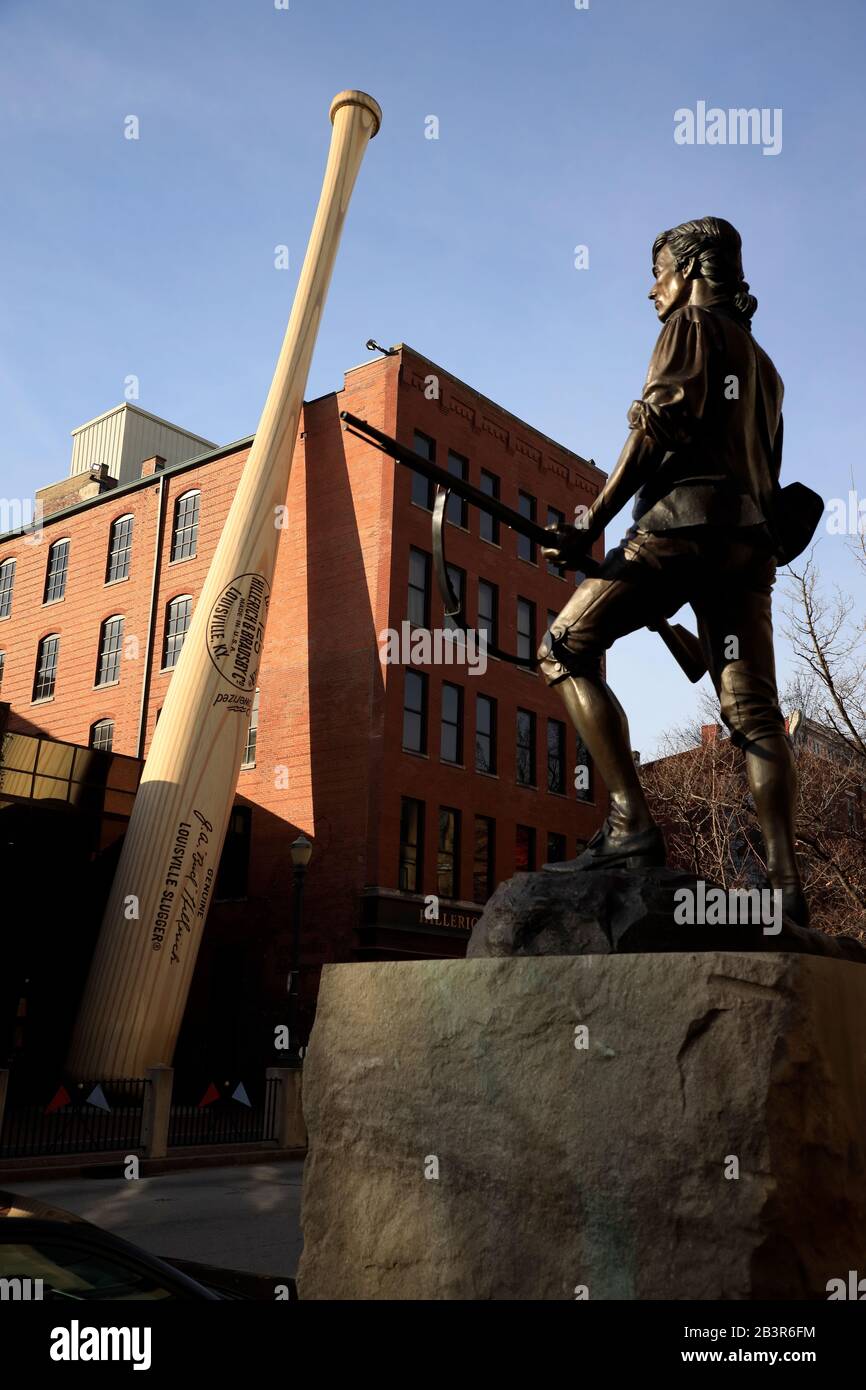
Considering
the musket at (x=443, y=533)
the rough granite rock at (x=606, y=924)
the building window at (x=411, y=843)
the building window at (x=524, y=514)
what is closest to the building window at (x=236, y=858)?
the building window at (x=411, y=843)

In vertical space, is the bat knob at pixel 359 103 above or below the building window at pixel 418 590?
above

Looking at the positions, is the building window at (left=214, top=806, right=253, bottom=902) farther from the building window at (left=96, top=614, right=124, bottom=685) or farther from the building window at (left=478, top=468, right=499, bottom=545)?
the building window at (left=478, top=468, right=499, bottom=545)

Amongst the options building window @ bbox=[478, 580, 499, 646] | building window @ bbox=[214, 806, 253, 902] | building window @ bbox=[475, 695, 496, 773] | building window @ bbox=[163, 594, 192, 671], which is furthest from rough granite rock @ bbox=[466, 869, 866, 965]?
building window @ bbox=[163, 594, 192, 671]

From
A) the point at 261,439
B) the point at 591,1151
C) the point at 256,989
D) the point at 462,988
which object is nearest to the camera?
the point at 591,1151

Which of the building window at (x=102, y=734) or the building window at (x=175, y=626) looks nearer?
the building window at (x=175, y=626)

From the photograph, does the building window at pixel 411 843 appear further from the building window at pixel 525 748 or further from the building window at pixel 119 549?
the building window at pixel 119 549

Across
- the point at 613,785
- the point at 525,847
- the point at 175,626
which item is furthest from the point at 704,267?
the point at 175,626

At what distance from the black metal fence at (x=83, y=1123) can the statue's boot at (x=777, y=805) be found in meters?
14.4

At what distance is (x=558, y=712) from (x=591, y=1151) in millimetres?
33598

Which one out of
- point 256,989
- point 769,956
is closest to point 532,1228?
point 769,956

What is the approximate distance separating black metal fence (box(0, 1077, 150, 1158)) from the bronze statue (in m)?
14.2

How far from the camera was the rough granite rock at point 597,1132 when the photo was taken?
125 inches

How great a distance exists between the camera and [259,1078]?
28.8 m

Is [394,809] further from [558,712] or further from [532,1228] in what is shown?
[532,1228]
